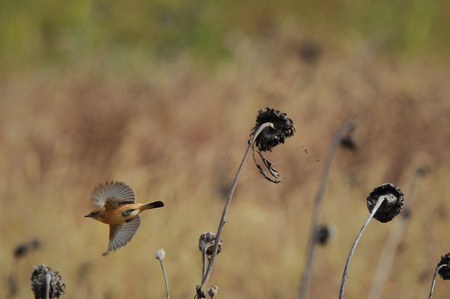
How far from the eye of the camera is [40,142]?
12.1ft

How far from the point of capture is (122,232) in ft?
2.52

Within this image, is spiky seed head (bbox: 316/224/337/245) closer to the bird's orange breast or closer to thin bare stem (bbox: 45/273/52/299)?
the bird's orange breast

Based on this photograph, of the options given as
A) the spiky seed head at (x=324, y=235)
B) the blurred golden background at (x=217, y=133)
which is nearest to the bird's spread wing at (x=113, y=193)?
the spiky seed head at (x=324, y=235)

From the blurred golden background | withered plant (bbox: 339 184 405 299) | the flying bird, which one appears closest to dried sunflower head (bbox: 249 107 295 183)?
withered plant (bbox: 339 184 405 299)

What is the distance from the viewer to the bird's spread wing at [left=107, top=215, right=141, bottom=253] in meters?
0.73

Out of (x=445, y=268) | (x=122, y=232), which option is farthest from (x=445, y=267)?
(x=122, y=232)

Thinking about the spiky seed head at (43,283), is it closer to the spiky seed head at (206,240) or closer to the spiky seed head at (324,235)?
the spiky seed head at (206,240)

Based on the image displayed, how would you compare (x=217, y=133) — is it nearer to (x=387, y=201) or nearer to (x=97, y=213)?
(x=97, y=213)

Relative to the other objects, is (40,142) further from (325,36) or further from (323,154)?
(325,36)

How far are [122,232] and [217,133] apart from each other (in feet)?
10.4

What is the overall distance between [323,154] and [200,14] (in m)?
2.13

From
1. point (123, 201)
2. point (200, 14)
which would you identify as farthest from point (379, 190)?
point (200, 14)

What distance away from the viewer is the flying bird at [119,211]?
75 centimetres

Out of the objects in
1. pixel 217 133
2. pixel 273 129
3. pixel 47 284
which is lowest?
pixel 47 284
